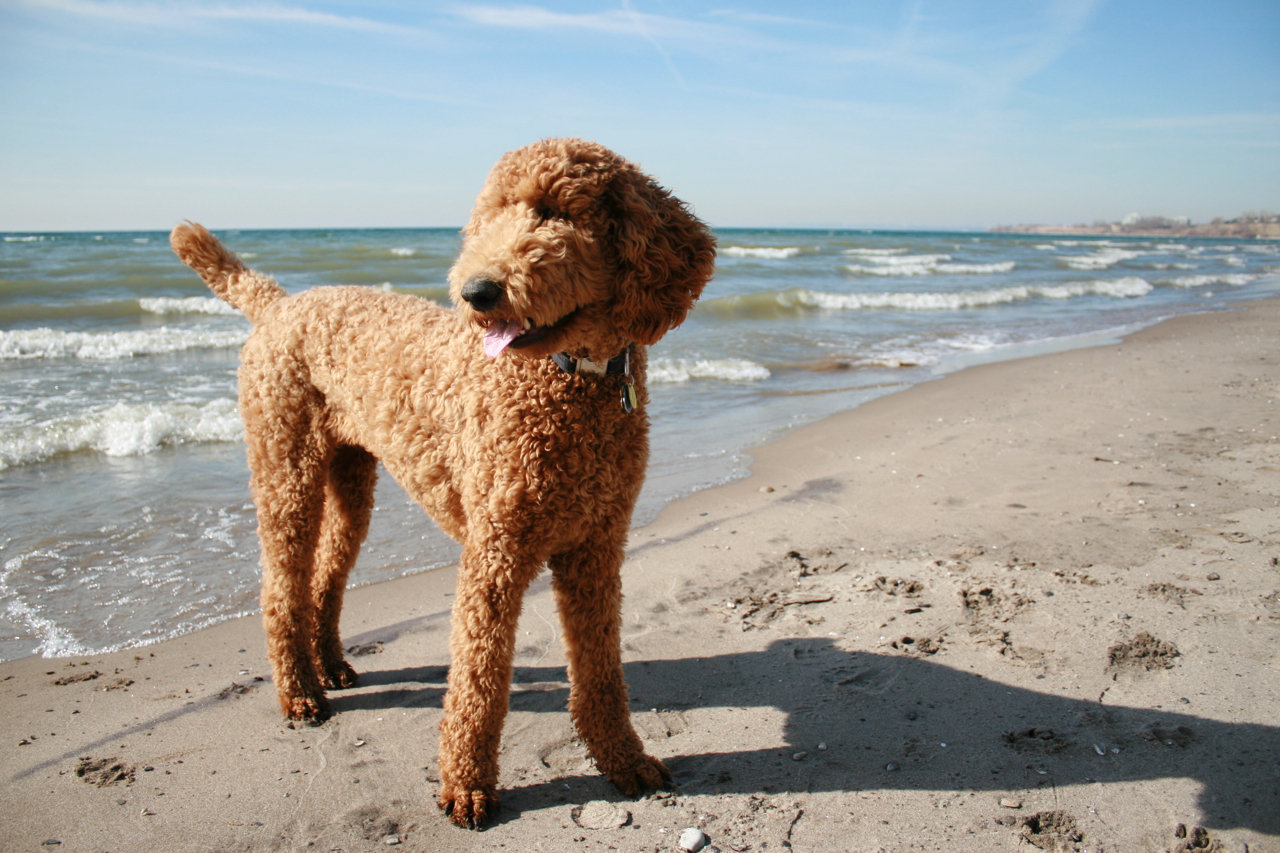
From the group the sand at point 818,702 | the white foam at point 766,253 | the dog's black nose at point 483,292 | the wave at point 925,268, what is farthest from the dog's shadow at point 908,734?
the white foam at point 766,253

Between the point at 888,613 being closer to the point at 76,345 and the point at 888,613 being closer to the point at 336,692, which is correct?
the point at 336,692

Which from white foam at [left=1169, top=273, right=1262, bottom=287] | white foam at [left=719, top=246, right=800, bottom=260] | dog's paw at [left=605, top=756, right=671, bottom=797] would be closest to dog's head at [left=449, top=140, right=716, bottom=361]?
dog's paw at [left=605, top=756, right=671, bottom=797]

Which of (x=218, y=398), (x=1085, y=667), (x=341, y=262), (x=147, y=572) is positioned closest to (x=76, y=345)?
(x=218, y=398)

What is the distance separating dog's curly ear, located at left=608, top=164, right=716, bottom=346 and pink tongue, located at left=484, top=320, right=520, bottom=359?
28 cm

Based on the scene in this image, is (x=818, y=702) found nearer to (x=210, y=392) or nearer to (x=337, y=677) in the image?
(x=337, y=677)

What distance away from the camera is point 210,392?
7.22 m

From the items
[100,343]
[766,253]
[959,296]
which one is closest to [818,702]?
[100,343]

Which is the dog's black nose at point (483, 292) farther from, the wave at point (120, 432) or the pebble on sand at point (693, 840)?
the wave at point (120, 432)

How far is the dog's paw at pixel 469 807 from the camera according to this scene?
211 centimetres

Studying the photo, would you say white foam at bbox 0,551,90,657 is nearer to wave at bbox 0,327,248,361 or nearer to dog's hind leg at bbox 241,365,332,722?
dog's hind leg at bbox 241,365,332,722

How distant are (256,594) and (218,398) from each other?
4.17 m

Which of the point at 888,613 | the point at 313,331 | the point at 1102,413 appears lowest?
the point at 888,613

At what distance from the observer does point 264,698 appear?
2.78 meters

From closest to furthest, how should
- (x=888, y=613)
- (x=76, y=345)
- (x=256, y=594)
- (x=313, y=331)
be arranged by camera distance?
1. (x=313, y=331)
2. (x=888, y=613)
3. (x=256, y=594)
4. (x=76, y=345)
